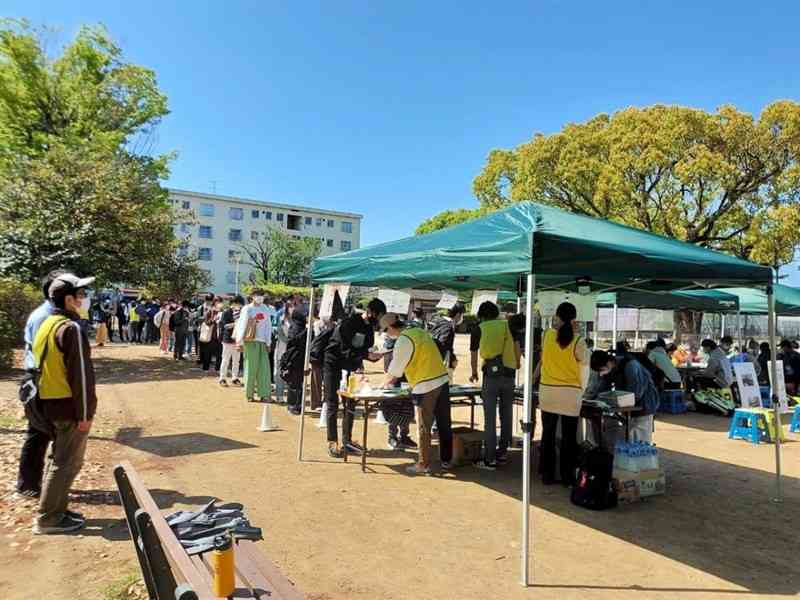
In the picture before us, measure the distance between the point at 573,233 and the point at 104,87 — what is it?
20.0 meters

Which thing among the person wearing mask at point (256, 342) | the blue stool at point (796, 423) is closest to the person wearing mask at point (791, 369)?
the blue stool at point (796, 423)

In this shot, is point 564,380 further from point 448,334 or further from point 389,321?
point 448,334

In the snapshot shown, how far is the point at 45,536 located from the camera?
3848mm

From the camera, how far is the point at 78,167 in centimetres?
1334

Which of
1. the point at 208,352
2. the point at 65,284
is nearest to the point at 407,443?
the point at 65,284

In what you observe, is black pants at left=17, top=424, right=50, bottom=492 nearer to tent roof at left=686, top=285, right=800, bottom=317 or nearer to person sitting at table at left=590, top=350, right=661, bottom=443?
person sitting at table at left=590, top=350, right=661, bottom=443

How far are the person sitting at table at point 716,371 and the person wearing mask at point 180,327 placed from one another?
12.8m

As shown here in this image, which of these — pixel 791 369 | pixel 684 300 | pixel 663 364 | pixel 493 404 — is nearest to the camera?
pixel 493 404

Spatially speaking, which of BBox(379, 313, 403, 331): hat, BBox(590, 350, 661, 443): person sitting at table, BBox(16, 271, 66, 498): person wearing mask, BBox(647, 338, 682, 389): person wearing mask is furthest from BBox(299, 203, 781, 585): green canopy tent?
BBox(647, 338, 682, 389): person wearing mask

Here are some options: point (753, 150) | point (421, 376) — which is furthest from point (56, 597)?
point (753, 150)

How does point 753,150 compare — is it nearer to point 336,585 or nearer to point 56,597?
point 336,585

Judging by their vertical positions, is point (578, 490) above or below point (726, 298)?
below

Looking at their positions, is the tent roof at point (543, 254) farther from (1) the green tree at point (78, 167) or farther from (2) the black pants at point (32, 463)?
(1) the green tree at point (78, 167)

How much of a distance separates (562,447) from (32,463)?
4708mm
